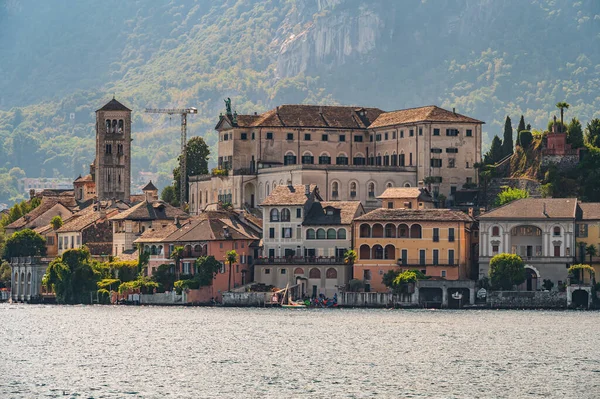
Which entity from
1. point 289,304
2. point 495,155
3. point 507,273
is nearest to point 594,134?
point 495,155

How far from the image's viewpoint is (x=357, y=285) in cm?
14825

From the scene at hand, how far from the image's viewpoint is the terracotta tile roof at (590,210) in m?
147

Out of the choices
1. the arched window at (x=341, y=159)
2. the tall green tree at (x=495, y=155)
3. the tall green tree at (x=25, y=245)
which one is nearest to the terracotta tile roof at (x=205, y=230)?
the tall green tree at (x=25, y=245)

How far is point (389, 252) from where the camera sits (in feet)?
493

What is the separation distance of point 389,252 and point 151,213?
1192 inches

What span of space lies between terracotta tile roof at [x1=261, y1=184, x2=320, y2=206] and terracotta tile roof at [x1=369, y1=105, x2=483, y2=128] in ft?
75.1

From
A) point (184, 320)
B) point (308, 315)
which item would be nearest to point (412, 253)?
point (308, 315)

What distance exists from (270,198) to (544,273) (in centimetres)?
2681

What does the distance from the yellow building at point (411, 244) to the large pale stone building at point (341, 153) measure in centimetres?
2194

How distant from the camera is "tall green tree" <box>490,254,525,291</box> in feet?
472

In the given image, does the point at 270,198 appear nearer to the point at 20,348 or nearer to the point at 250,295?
the point at 250,295

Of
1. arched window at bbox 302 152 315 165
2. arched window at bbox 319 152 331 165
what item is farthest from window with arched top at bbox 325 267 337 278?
arched window at bbox 302 152 315 165

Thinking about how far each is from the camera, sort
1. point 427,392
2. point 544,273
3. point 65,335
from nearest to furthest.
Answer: point 427,392 → point 65,335 → point 544,273

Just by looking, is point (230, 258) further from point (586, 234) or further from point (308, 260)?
point (586, 234)
